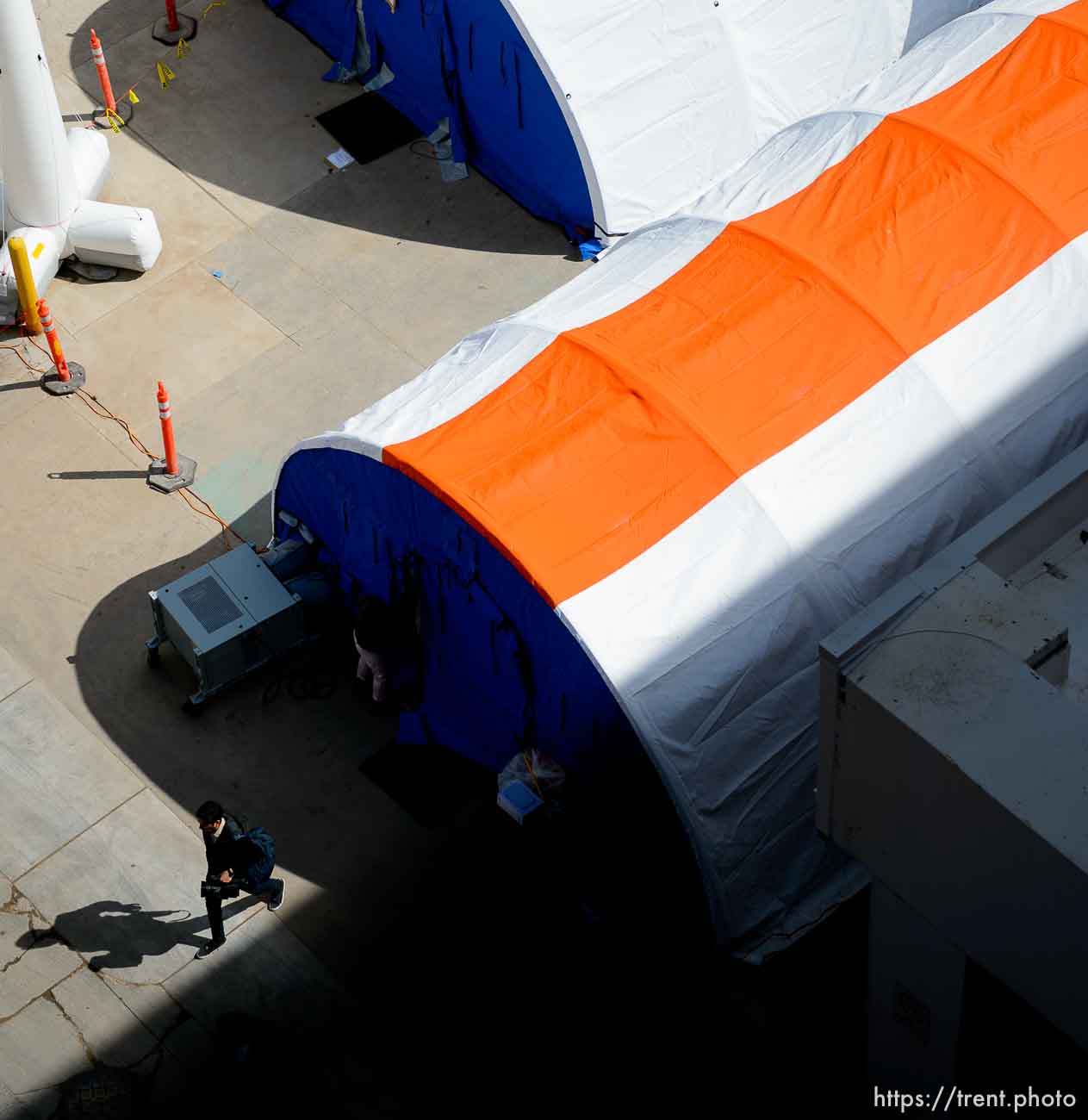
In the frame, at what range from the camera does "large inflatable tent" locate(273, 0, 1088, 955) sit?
12.2 metres

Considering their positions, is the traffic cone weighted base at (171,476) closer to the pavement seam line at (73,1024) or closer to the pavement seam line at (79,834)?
the pavement seam line at (79,834)

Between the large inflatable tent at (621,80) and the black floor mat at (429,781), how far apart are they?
21.3ft

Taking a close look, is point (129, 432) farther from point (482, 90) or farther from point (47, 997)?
point (47, 997)

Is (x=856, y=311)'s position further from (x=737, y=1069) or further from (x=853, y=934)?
(x=737, y=1069)

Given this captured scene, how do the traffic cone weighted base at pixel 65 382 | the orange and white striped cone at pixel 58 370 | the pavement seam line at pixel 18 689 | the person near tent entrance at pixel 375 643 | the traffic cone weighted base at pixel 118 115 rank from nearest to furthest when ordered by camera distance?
the person near tent entrance at pixel 375 643
the pavement seam line at pixel 18 689
the orange and white striped cone at pixel 58 370
the traffic cone weighted base at pixel 65 382
the traffic cone weighted base at pixel 118 115

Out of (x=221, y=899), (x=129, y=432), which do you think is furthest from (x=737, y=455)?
(x=129, y=432)

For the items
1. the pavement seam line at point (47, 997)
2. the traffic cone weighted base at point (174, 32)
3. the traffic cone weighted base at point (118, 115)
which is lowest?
the pavement seam line at point (47, 997)

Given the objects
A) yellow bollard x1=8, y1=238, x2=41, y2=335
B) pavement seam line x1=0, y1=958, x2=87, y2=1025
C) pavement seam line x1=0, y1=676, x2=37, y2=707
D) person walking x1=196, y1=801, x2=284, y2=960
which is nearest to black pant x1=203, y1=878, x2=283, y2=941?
person walking x1=196, y1=801, x2=284, y2=960

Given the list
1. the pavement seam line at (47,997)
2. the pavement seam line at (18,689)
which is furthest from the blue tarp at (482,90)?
the pavement seam line at (47,997)

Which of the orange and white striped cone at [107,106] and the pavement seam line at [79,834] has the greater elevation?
the orange and white striped cone at [107,106]

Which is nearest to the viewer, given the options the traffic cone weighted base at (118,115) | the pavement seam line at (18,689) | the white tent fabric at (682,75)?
the pavement seam line at (18,689)

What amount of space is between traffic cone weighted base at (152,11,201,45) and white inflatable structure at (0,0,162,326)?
2.75 m

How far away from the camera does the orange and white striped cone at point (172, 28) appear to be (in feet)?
67.8

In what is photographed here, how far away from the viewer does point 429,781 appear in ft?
45.8
